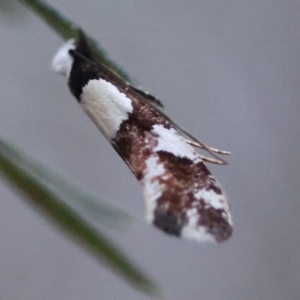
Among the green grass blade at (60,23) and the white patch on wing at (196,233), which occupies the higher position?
the green grass blade at (60,23)

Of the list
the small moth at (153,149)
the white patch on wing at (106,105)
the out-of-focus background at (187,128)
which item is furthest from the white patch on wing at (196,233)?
the out-of-focus background at (187,128)

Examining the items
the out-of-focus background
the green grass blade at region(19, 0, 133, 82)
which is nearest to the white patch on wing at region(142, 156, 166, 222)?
the green grass blade at region(19, 0, 133, 82)

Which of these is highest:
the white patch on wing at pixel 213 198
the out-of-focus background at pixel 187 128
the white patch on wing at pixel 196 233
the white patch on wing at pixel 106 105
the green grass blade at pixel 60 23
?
the out-of-focus background at pixel 187 128

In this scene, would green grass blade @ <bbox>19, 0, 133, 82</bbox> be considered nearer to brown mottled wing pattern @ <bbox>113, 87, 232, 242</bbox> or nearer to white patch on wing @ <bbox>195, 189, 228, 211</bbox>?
brown mottled wing pattern @ <bbox>113, 87, 232, 242</bbox>

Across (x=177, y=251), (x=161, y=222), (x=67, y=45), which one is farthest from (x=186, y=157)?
(x=177, y=251)

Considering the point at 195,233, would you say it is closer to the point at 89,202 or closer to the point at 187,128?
the point at 89,202

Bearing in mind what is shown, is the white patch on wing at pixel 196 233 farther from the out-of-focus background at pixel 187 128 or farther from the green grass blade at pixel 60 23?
the out-of-focus background at pixel 187 128

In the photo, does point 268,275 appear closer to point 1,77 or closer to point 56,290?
point 56,290
